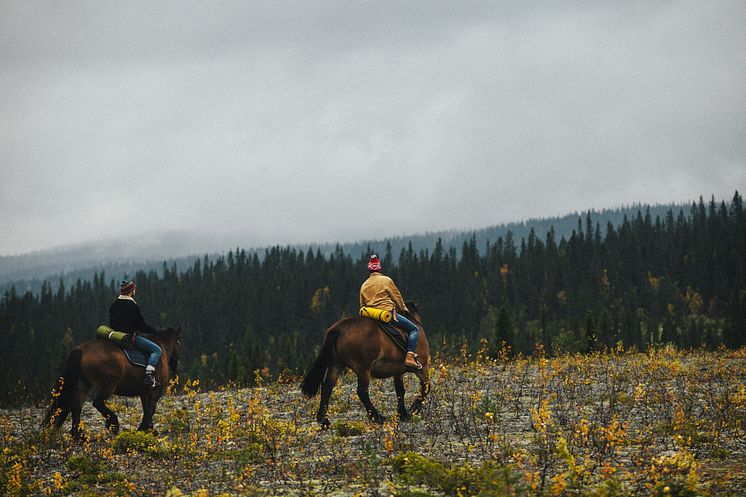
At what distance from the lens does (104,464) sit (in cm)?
1056

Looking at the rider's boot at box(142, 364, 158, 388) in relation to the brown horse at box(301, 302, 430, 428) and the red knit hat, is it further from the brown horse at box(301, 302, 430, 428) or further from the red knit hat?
the brown horse at box(301, 302, 430, 428)

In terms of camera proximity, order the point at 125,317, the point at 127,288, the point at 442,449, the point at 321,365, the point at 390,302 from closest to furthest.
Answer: the point at 442,449, the point at 321,365, the point at 125,317, the point at 390,302, the point at 127,288

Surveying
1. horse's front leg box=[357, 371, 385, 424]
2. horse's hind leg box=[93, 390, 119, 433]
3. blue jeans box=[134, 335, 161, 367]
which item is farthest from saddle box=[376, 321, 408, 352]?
horse's hind leg box=[93, 390, 119, 433]

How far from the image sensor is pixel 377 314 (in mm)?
13531

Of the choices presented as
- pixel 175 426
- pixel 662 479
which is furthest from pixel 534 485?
pixel 175 426

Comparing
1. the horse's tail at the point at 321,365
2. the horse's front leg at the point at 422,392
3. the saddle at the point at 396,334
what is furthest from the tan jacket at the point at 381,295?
the horse's front leg at the point at 422,392

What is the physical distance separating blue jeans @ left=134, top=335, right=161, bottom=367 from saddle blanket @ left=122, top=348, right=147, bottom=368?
11cm

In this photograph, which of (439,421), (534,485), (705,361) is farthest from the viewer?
(705,361)

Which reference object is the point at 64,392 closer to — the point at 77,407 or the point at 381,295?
the point at 77,407

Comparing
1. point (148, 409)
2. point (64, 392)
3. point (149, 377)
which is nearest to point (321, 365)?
point (149, 377)

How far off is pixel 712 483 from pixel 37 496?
954 cm

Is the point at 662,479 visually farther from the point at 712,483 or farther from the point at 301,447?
the point at 301,447

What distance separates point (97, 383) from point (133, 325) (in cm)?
148

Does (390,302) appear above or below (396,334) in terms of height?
above
